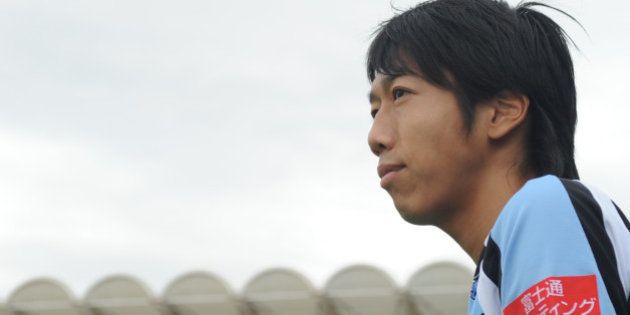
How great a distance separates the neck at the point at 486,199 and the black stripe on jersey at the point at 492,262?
30 centimetres

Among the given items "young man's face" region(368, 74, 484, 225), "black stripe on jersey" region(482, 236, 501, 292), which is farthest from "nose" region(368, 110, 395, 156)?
"black stripe on jersey" region(482, 236, 501, 292)

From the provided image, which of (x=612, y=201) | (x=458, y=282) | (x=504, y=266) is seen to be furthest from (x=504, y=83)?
(x=458, y=282)

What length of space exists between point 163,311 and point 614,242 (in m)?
17.9

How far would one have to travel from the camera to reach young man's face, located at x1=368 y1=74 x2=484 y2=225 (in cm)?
236

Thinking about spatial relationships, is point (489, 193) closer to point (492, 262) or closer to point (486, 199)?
point (486, 199)

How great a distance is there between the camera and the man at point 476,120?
2336 millimetres

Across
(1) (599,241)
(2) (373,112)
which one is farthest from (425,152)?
(1) (599,241)

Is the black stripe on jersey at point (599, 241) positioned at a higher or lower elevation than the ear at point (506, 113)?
Answer: lower

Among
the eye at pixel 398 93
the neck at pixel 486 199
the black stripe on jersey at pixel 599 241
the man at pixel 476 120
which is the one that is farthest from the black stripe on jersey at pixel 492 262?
the eye at pixel 398 93

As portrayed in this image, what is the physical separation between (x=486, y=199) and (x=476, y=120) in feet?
0.57

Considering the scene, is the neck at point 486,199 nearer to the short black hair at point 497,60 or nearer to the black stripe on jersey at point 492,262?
the short black hair at point 497,60

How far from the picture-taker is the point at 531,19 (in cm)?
263

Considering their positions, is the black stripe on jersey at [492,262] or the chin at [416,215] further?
the chin at [416,215]

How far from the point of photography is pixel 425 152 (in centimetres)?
238
